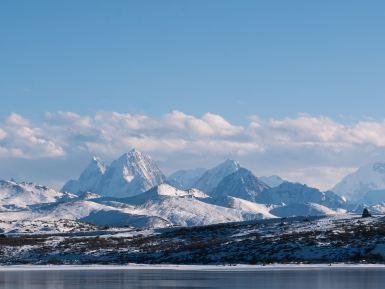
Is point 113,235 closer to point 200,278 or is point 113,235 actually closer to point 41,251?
point 41,251

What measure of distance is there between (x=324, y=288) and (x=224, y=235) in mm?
74326

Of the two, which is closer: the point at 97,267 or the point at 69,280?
the point at 69,280

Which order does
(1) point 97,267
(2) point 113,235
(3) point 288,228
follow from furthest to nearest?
(2) point 113,235, (3) point 288,228, (1) point 97,267

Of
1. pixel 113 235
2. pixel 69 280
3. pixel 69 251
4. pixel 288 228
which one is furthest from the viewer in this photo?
pixel 113 235

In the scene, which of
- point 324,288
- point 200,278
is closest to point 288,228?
point 200,278

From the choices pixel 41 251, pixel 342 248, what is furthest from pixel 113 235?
pixel 342 248

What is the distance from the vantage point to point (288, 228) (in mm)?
125312

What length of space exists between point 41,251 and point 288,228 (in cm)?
4096

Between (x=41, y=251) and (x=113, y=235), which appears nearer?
(x=41, y=251)

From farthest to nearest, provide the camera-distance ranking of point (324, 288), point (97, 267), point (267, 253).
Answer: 1. point (267, 253)
2. point (97, 267)
3. point (324, 288)

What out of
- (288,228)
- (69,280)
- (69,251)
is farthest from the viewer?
(288,228)

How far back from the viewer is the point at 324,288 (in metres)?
53.7

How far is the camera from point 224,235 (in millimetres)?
127750

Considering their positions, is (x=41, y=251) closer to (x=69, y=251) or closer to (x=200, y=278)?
(x=69, y=251)
